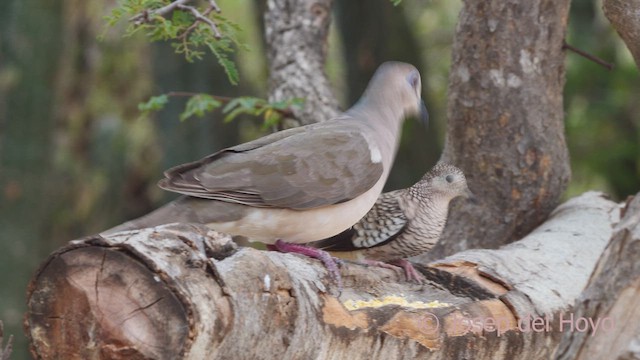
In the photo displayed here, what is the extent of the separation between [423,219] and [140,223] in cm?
160

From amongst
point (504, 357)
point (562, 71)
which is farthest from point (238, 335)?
point (562, 71)

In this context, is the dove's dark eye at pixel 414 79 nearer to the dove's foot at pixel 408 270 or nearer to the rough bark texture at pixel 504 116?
the dove's foot at pixel 408 270

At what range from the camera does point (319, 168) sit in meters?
4.29

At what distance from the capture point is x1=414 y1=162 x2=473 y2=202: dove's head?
16.1ft

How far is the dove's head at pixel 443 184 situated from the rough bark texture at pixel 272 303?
0.34 meters

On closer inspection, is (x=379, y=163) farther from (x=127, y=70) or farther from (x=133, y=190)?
(x=127, y=70)

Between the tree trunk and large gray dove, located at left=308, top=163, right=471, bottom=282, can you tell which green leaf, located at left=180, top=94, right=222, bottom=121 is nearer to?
large gray dove, located at left=308, top=163, right=471, bottom=282

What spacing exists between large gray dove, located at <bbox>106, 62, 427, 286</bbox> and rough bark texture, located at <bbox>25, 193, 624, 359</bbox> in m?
0.29

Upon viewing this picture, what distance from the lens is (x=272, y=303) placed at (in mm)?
3326

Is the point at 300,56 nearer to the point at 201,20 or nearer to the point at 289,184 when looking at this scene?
the point at 201,20

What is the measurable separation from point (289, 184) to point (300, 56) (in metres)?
2.39

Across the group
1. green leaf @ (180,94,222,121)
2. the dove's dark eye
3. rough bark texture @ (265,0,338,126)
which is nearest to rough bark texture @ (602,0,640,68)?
the dove's dark eye

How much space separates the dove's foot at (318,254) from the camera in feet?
13.0

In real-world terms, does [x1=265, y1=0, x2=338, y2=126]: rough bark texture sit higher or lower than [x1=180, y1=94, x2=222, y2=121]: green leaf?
higher
